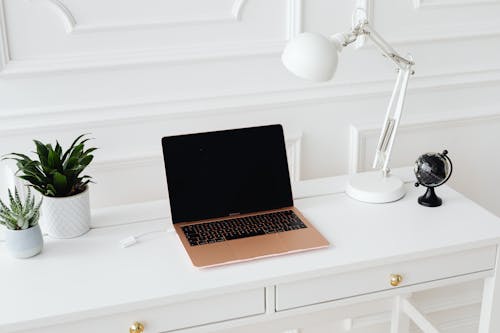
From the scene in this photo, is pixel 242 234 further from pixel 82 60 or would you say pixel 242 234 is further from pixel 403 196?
pixel 82 60

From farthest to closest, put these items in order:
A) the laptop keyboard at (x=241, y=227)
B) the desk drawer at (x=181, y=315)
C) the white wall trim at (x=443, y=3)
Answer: the white wall trim at (x=443, y=3)
the laptop keyboard at (x=241, y=227)
the desk drawer at (x=181, y=315)

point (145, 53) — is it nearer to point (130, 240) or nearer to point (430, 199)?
point (130, 240)

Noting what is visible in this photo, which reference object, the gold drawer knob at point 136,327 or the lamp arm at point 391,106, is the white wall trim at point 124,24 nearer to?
the lamp arm at point 391,106

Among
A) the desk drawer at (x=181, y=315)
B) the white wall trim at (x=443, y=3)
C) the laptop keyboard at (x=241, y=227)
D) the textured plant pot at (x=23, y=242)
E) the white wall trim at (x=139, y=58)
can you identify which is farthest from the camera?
the white wall trim at (x=443, y=3)

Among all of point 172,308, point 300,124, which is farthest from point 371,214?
point 172,308

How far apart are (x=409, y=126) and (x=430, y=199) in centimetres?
39

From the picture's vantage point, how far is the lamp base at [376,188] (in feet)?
5.81

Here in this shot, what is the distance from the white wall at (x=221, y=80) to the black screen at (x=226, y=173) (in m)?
0.21

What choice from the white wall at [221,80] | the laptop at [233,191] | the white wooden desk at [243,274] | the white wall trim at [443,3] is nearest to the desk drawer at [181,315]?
the white wooden desk at [243,274]

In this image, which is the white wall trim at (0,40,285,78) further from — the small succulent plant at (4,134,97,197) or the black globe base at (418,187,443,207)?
the black globe base at (418,187,443,207)

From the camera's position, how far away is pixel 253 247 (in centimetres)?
154

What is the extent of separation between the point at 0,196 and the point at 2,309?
1.65 ft

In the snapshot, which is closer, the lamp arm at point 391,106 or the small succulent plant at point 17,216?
the small succulent plant at point 17,216

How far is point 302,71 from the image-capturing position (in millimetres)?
1523
